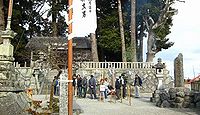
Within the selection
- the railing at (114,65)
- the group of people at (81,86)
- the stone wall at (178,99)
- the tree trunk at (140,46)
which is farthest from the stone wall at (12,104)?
the tree trunk at (140,46)

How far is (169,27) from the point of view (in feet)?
106

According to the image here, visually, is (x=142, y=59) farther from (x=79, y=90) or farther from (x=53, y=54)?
(x=53, y=54)

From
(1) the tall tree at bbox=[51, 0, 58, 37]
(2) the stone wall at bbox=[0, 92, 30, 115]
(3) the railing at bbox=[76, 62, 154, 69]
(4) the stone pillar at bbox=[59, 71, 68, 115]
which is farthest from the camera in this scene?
(1) the tall tree at bbox=[51, 0, 58, 37]

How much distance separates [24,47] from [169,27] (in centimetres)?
1591

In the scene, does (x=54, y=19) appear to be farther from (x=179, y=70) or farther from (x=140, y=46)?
(x=179, y=70)

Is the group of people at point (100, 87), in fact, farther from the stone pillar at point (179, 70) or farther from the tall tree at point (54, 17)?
the tall tree at point (54, 17)

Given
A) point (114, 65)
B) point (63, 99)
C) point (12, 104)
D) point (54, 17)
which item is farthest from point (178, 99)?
point (54, 17)

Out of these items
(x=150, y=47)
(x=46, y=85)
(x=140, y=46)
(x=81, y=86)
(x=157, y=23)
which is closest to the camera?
(x=81, y=86)

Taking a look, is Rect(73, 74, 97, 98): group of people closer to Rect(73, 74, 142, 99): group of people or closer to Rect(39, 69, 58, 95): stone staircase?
Rect(73, 74, 142, 99): group of people

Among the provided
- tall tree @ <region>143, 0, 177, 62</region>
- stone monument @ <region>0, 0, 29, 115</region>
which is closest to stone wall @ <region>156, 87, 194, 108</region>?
stone monument @ <region>0, 0, 29, 115</region>

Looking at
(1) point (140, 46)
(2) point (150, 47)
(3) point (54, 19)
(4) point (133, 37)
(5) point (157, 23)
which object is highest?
(3) point (54, 19)

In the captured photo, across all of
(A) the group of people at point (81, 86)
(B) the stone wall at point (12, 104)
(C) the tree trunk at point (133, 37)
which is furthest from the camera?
(C) the tree trunk at point (133, 37)

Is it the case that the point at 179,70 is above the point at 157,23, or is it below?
below

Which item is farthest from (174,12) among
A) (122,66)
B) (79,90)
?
(79,90)
